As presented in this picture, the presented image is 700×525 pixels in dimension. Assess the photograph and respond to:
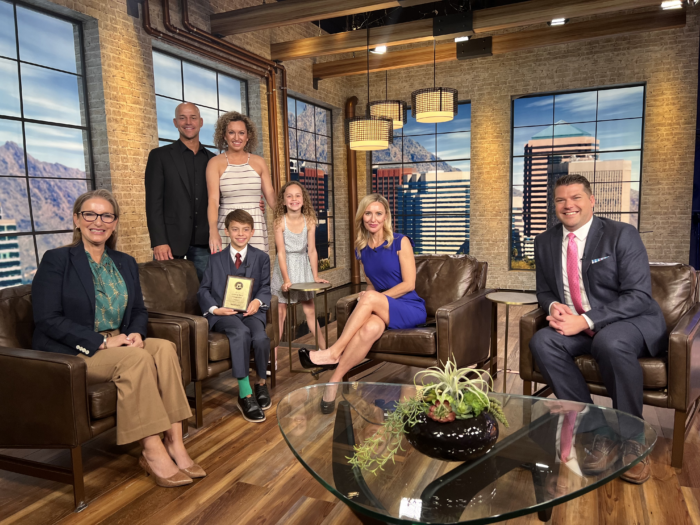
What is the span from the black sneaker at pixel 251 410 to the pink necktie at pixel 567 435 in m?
1.71

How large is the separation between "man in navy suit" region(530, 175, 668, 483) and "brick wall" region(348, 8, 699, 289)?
5.37 meters

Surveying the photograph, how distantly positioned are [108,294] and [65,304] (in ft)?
0.64

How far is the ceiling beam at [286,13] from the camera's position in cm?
502

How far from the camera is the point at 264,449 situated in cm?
260

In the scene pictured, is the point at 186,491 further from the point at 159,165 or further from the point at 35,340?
the point at 159,165

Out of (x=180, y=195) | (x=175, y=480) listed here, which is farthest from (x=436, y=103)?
(x=175, y=480)

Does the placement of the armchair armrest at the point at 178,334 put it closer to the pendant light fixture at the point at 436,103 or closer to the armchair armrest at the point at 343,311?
the armchair armrest at the point at 343,311

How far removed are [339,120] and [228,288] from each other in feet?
20.1

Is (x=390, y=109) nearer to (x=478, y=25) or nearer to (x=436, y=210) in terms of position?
(x=478, y=25)

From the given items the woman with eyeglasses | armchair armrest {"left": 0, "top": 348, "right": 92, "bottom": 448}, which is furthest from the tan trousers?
armchair armrest {"left": 0, "top": 348, "right": 92, "bottom": 448}

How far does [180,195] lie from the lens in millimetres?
3656

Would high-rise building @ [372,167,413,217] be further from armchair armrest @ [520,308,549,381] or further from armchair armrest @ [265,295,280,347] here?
armchair armrest @ [520,308,549,381]

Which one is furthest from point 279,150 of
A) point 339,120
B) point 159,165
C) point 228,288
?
point 228,288

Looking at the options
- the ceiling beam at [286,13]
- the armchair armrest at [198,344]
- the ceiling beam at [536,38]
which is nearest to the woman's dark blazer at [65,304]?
the armchair armrest at [198,344]
